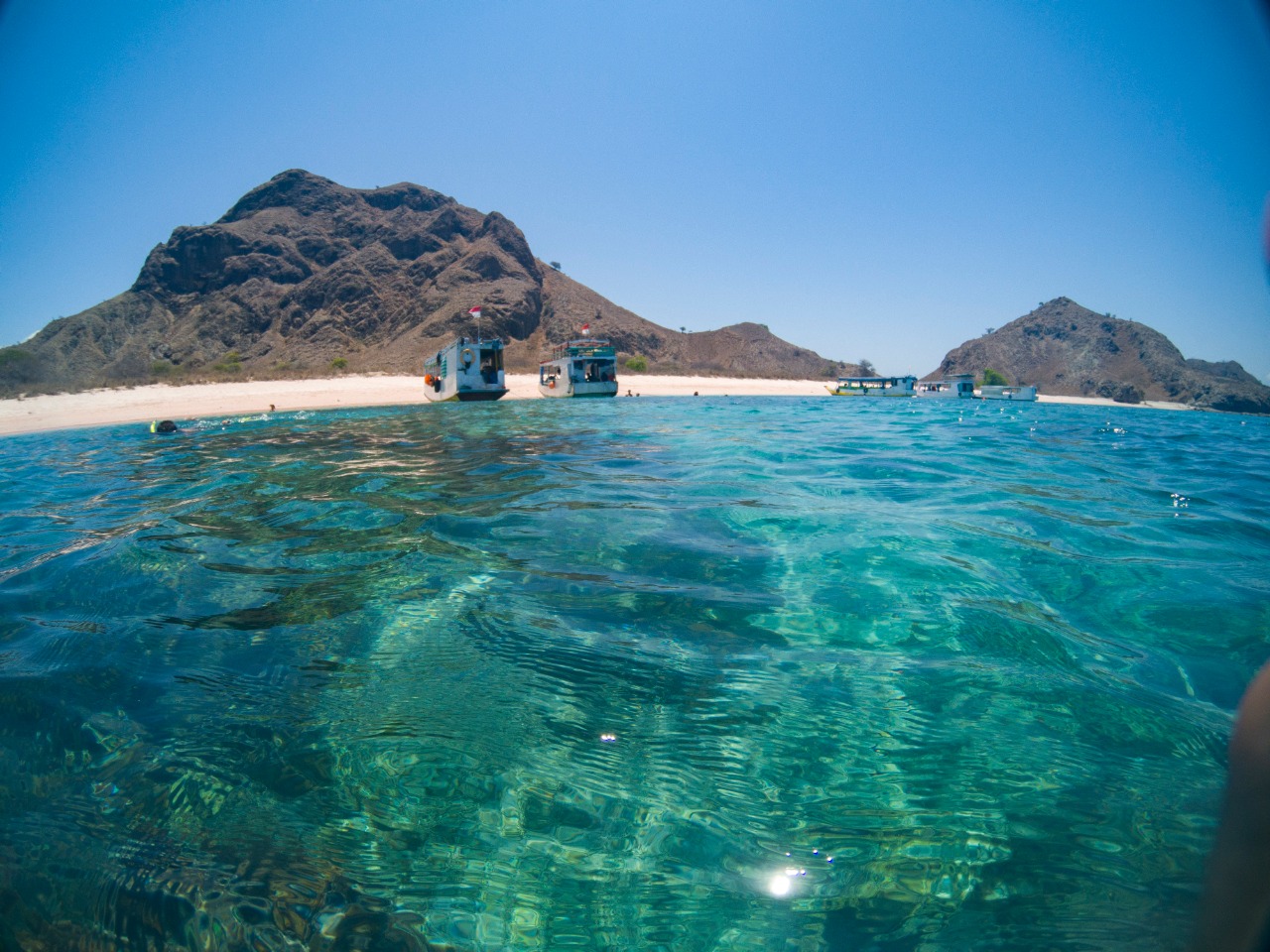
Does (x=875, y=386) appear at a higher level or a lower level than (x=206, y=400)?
higher

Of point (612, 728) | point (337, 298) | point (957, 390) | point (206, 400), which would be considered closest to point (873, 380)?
point (957, 390)

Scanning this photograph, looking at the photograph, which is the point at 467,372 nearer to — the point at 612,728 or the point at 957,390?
the point at 612,728

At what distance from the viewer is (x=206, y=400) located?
26.4 metres

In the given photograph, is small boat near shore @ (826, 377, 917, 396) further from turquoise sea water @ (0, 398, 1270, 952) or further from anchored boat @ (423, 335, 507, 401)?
turquoise sea water @ (0, 398, 1270, 952)

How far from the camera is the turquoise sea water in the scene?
1916 millimetres

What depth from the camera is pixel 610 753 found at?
8.57 feet

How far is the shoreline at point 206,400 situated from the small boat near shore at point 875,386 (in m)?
15.6

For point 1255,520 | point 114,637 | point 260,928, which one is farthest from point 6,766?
point 1255,520

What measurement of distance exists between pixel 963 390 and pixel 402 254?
7172cm

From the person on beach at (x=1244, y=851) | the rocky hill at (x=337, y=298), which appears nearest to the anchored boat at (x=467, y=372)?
the rocky hill at (x=337, y=298)

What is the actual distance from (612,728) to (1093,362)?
126 metres

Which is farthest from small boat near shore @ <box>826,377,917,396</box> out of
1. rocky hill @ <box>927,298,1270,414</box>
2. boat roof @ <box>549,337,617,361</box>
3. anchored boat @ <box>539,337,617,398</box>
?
rocky hill @ <box>927,298,1270,414</box>

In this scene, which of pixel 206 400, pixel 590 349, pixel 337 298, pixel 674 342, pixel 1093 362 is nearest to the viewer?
pixel 206 400

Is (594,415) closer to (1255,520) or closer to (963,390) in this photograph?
(1255,520)
